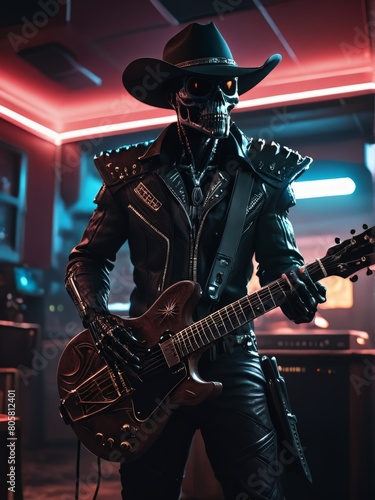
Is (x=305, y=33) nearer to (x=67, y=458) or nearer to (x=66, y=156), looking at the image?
(x=66, y=156)

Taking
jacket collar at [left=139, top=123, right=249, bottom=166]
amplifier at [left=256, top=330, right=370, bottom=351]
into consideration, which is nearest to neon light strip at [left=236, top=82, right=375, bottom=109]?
amplifier at [left=256, top=330, right=370, bottom=351]

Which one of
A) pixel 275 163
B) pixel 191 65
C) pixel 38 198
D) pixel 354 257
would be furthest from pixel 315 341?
pixel 38 198

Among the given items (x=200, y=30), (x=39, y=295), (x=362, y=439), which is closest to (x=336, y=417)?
(x=362, y=439)

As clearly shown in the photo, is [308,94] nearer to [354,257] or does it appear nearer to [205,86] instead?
[205,86]

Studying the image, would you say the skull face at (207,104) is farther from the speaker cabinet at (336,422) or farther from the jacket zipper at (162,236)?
the speaker cabinet at (336,422)

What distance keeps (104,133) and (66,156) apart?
1.15 ft

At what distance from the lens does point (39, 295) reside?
450cm

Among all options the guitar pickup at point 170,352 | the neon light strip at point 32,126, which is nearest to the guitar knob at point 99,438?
the guitar pickup at point 170,352

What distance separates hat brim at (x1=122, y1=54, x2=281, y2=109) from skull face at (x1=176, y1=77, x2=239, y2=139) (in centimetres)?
4

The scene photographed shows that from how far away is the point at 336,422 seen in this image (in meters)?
3.00

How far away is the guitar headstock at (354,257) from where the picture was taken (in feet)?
5.26

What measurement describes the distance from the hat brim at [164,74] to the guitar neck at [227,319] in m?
0.59

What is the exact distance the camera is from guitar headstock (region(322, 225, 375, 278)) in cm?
160

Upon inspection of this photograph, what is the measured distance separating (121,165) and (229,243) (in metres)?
0.43
